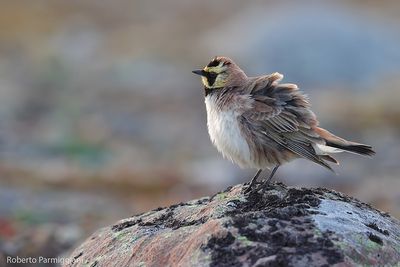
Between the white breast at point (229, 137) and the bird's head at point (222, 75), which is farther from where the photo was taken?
the bird's head at point (222, 75)

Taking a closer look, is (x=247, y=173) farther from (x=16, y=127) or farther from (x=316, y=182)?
(x=16, y=127)

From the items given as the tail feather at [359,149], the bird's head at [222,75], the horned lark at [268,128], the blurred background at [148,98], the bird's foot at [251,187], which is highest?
the blurred background at [148,98]

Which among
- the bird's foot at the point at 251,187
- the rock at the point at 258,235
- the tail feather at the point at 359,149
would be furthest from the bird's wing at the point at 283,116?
the rock at the point at 258,235

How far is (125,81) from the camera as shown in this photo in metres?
31.9

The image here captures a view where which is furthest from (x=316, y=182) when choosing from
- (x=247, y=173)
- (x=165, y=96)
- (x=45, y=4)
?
(x=45, y=4)

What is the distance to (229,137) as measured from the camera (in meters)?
8.99

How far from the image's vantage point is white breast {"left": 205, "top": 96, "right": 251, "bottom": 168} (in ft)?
29.4

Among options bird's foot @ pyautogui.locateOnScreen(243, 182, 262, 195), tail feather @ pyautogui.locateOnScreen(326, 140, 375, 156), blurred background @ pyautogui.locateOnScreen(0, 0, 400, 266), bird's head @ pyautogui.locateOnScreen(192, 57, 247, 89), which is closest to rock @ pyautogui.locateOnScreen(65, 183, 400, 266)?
bird's foot @ pyautogui.locateOnScreen(243, 182, 262, 195)

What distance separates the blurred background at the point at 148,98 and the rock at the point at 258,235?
424 cm

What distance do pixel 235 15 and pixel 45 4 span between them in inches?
421

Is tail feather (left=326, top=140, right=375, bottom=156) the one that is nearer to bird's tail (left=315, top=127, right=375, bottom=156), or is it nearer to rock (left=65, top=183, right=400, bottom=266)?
bird's tail (left=315, top=127, right=375, bottom=156)

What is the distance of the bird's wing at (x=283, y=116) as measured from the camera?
29.7 feet

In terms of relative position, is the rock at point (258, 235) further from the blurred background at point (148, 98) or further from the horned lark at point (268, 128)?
the blurred background at point (148, 98)

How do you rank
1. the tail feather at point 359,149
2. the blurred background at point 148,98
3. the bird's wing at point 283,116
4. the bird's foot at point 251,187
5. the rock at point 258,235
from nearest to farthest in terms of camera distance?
1. the rock at point 258,235
2. the bird's foot at point 251,187
3. the tail feather at point 359,149
4. the bird's wing at point 283,116
5. the blurred background at point 148,98
